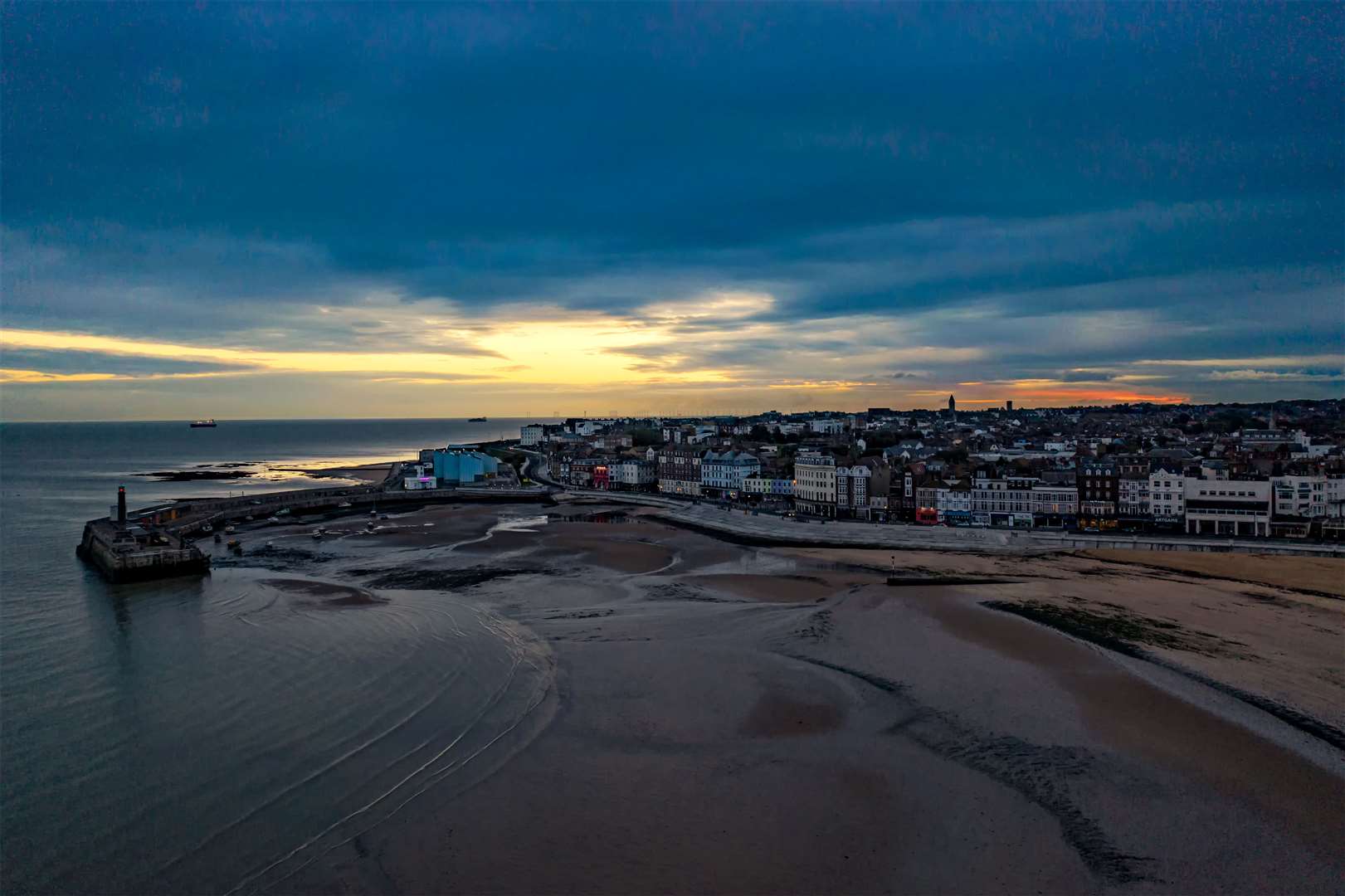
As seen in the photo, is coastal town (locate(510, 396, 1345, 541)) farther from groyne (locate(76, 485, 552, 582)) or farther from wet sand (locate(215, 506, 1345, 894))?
wet sand (locate(215, 506, 1345, 894))

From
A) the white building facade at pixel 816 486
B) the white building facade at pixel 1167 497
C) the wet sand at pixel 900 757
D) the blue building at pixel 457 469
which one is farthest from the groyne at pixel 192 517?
the white building facade at pixel 1167 497

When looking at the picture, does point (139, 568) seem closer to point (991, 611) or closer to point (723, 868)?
point (723, 868)

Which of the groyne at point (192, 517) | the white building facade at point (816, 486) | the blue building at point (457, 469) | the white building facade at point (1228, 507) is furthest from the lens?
the blue building at point (457, 469)

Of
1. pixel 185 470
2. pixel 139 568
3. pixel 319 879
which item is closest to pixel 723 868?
pixel 319 879

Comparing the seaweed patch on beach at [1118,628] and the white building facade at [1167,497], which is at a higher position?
the white building facade at [1167,497]

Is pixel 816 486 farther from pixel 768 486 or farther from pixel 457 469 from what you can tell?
pixel 457 469

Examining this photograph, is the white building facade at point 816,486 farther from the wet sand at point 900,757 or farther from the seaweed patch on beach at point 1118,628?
the wet sand at point 900,757
